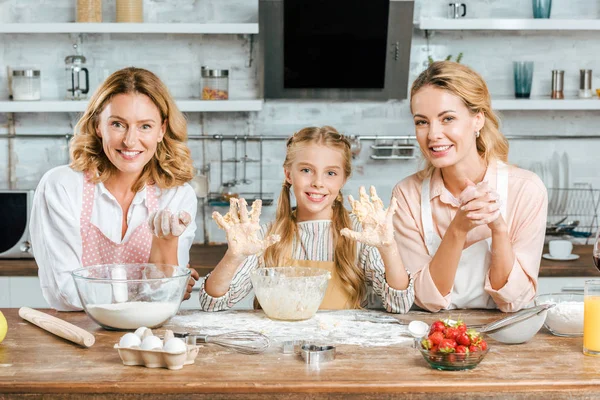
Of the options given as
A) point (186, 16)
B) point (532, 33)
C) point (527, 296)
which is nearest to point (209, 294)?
point (527, 296)

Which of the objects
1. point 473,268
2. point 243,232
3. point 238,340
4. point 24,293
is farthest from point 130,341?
point 24,293

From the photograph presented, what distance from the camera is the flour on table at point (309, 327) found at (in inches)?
72.2

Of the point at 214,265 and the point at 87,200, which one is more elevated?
the point at 87,200

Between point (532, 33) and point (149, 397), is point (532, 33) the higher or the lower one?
the higher one

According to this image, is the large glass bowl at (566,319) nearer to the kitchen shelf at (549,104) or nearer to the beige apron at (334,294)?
the beige apron at (334,294)

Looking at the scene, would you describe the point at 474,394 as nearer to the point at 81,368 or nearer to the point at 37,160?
the point at 81,368

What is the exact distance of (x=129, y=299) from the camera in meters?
1.87

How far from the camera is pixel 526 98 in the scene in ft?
13.2

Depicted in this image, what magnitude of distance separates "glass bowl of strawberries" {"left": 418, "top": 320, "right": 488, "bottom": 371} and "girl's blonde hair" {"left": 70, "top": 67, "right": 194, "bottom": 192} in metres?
1.19

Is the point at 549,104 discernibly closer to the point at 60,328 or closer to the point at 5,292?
the point at 5,292

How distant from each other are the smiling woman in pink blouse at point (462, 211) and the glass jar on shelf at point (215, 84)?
1.73 meters

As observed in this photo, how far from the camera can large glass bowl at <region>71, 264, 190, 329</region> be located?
1.86m

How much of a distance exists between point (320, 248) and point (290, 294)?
458mm

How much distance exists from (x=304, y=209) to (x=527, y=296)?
71 centimetres
